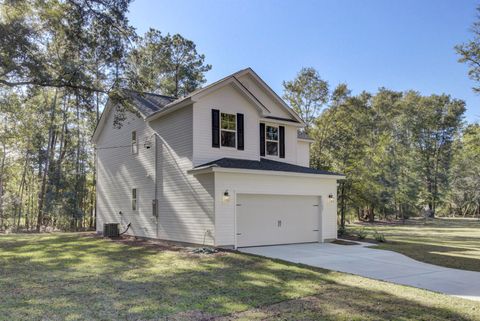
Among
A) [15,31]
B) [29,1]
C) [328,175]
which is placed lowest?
[328,175]

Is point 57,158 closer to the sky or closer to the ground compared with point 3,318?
closer to the sky

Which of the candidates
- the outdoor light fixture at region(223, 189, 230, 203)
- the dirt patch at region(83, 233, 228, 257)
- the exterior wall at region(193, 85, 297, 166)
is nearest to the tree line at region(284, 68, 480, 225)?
the exterior wall at region(193, 85, 297, 166)

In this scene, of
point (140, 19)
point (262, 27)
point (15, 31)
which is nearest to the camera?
point (15, 31)

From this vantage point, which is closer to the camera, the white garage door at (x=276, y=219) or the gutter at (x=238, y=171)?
the gutter at (x=238, y=171)

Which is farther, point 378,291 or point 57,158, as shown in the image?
point 57,158

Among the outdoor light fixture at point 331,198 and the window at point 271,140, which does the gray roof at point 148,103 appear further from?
the outdoor light fixture at point 331,198

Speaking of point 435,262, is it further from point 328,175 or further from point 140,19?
point 140,19

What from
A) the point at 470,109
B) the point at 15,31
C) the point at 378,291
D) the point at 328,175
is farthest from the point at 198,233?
the point at 470,109

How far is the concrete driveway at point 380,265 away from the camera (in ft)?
24.8

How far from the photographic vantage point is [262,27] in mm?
19453

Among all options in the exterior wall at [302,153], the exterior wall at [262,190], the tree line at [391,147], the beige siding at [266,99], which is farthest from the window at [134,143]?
the tree line at [391,147]

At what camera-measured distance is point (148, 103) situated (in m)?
16.9

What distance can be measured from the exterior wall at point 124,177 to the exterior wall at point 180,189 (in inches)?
36.2

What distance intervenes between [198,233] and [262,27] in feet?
38.9
